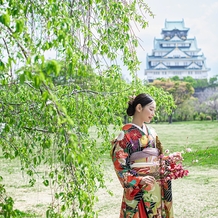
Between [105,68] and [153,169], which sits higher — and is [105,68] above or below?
above

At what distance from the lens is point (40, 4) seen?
2.52 meters

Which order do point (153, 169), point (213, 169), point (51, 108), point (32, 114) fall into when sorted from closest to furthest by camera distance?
point (51, 108)
point (153, 169)
point (32, 114)
point (213, 169)

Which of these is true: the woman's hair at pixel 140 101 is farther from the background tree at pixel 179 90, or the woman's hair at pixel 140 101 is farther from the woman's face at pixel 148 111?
the background tree at pixel 179 90

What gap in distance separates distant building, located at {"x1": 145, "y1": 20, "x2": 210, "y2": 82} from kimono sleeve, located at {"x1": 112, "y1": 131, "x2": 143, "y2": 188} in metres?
62.0

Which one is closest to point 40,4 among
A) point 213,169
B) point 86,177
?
point 86,177

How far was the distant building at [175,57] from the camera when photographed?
6462 cm

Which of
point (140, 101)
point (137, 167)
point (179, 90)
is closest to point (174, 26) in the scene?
point (179, 90)

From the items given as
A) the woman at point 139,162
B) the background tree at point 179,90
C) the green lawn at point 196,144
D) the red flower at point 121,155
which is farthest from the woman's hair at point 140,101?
the background tree at point 179,90

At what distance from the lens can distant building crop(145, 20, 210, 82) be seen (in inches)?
2544

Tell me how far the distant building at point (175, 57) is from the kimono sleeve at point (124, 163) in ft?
204

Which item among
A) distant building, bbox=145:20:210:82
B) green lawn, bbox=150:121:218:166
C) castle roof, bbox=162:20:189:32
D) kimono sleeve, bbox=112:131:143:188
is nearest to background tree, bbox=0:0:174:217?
kimono sleeve, bbox=112:131:143:188

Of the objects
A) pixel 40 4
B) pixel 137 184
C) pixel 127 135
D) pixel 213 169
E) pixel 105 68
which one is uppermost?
pixel 40 4

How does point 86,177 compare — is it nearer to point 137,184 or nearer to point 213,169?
point 137,184

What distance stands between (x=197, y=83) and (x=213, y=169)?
4313cm
